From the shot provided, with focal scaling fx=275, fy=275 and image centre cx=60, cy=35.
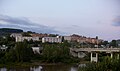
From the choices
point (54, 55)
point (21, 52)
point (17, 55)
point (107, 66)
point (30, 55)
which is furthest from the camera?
point (30, 55)

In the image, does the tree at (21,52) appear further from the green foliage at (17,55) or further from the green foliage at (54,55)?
the green foliage at (54,55)

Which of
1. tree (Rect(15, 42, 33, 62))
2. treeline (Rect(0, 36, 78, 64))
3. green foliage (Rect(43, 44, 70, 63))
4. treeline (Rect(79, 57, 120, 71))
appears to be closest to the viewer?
treeline (Rect(79, 57, 120, 71))

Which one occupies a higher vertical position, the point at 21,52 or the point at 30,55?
the point at 21,52

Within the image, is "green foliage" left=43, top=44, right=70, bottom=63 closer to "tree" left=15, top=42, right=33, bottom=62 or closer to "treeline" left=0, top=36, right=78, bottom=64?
"treeline" left=0, top=36, right=78, bottom=64

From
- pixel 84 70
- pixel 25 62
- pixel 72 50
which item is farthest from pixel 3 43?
pixel 84 70

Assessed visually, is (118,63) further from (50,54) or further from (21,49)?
(50,54)

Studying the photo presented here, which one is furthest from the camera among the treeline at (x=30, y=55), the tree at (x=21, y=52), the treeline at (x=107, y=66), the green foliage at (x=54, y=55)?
the green foliage at (x=54, y=55)

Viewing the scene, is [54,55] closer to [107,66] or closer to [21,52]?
[21,52]

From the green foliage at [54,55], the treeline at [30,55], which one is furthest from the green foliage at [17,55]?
the green foliage at [54,55]

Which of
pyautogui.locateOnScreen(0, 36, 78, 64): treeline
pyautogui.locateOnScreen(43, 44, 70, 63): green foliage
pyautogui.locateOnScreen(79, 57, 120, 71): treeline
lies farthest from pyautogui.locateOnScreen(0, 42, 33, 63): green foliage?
pyautogui.locateOnScreen(79, 57, 120, 71): treeline

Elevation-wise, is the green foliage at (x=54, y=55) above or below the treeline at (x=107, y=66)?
below

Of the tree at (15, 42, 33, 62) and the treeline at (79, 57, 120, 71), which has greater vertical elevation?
the treeline at (79, 57, 120, 71)

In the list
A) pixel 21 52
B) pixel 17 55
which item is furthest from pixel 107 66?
pixel 17 55

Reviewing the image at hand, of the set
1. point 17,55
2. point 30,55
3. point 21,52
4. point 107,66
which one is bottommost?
point 30,55
